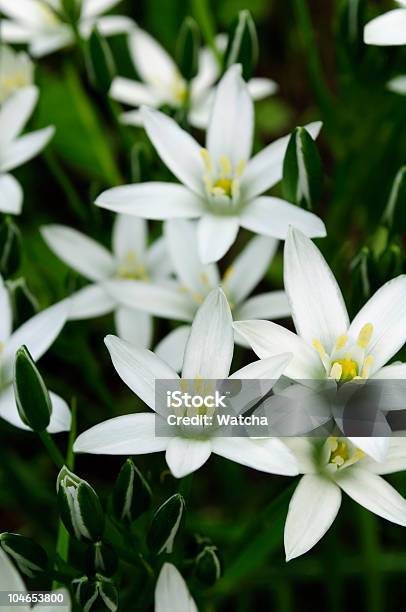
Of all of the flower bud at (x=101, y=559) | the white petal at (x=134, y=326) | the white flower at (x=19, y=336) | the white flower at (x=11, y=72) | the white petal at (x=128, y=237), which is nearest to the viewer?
the flower bud at (x=101, y=559)

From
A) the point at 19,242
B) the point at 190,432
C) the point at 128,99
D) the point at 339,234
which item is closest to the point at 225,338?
the point at 190,432

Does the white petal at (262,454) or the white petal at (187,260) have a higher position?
the white petal at (187,260)

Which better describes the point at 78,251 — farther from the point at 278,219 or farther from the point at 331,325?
the point at 331,325

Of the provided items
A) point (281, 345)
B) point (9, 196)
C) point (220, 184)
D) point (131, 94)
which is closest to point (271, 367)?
point (281, 345)

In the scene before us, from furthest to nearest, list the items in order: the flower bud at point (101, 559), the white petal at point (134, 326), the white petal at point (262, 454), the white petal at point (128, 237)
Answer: the white petal at point (128, 237), the white petal at point (134, 326), the flower bud at point (101, 559), the white petal at point (262, 454)

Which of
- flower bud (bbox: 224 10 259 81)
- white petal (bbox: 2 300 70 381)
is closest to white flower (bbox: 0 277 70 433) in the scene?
white petal (bbox: 2 300 70 381)

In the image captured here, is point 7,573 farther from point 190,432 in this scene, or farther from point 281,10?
point 281,10

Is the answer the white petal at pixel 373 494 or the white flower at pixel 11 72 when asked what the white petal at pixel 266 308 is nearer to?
the white petal at pixel 373 494

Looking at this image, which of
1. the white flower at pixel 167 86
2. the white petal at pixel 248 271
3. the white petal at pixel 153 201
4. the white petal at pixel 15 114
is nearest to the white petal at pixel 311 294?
the white petal at pixel 153 201
